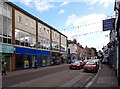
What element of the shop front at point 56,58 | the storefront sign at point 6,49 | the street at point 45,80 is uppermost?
the storefront sign at point 6,49

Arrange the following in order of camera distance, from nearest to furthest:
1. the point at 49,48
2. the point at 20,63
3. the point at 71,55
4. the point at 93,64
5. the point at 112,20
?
the point at 112,20 → the point at 93,64 → the point at 20,63 → the point at 49,48 → the point at 71,55

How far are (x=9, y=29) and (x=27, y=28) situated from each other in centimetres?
857

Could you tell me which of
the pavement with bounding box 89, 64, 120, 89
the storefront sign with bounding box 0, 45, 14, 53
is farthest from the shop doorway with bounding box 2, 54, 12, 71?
the pavement with bounding box 89, 64, 120, 89

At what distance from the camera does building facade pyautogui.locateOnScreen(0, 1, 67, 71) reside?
35.8 metres

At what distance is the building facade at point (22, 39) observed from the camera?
117ft

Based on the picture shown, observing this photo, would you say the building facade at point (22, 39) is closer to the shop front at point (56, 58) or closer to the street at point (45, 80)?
the shop front at point (56, 58)

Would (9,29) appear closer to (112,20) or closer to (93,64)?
(93,64)

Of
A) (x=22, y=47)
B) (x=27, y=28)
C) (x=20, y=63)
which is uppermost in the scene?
(x=27, y=28)

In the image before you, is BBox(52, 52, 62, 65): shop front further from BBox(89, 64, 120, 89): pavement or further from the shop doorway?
BBox(89, 64, 120, 89): pavement

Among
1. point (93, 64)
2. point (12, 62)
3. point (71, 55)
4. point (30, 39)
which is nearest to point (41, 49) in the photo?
point (30, 39)

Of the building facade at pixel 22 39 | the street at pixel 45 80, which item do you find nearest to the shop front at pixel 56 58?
the building facade at pixel 22 39

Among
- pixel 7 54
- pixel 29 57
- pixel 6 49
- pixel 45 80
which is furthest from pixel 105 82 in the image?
pixel 29 57

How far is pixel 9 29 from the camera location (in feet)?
122

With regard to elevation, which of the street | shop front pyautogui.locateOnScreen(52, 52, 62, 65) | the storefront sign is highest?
the storefront sign
